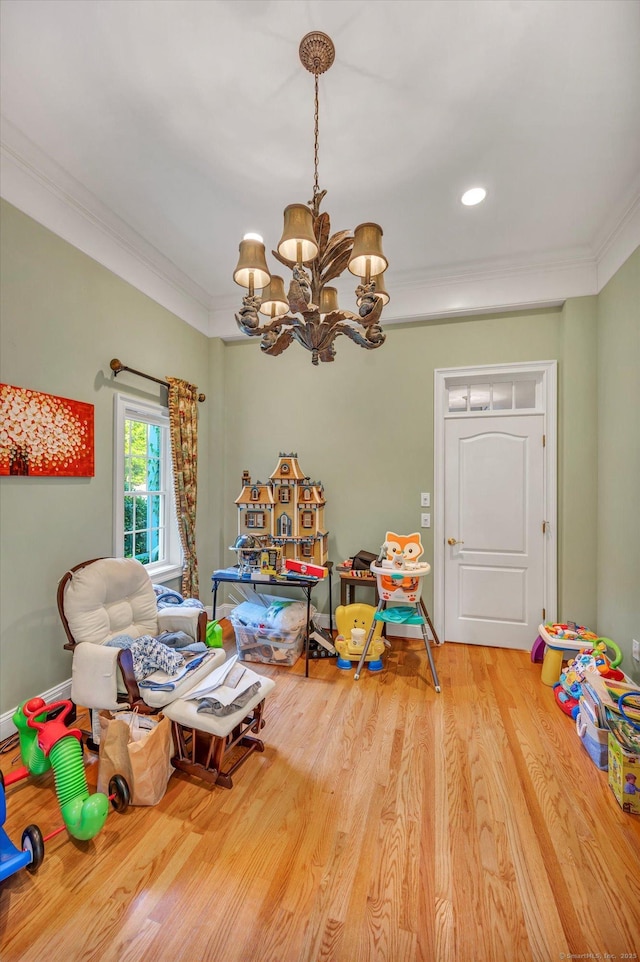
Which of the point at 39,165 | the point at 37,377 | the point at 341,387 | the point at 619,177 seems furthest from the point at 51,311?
the point at 619,177

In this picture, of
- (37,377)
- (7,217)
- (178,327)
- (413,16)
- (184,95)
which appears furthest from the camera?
(178,327)

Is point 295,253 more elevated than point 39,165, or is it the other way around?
point 39,165

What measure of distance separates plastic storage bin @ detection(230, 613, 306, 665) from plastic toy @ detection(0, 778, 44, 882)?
182cm

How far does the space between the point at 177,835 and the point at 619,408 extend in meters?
3.52

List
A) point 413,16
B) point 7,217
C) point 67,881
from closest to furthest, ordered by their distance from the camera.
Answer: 1. point 67,881
2. point 413,16
3. point 7,217

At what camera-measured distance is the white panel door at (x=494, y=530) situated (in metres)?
3.33

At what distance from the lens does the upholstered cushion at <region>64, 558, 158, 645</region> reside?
2.16 meters

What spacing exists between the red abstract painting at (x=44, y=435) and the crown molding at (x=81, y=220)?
41.3 inches

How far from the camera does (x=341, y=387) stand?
12.2ft

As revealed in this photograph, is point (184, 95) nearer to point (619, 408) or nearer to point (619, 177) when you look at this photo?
point (619, 177)

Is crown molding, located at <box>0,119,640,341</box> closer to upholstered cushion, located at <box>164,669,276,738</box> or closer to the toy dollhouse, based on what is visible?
the toy dollhouse

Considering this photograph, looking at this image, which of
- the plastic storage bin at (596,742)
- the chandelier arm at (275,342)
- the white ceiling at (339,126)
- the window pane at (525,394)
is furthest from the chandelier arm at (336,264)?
the plastic storage bin at (596,742)

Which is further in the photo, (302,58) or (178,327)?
(178,327)

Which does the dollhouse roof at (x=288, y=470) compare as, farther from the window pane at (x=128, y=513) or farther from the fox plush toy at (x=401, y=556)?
the window pane at (x=128, y=513)
